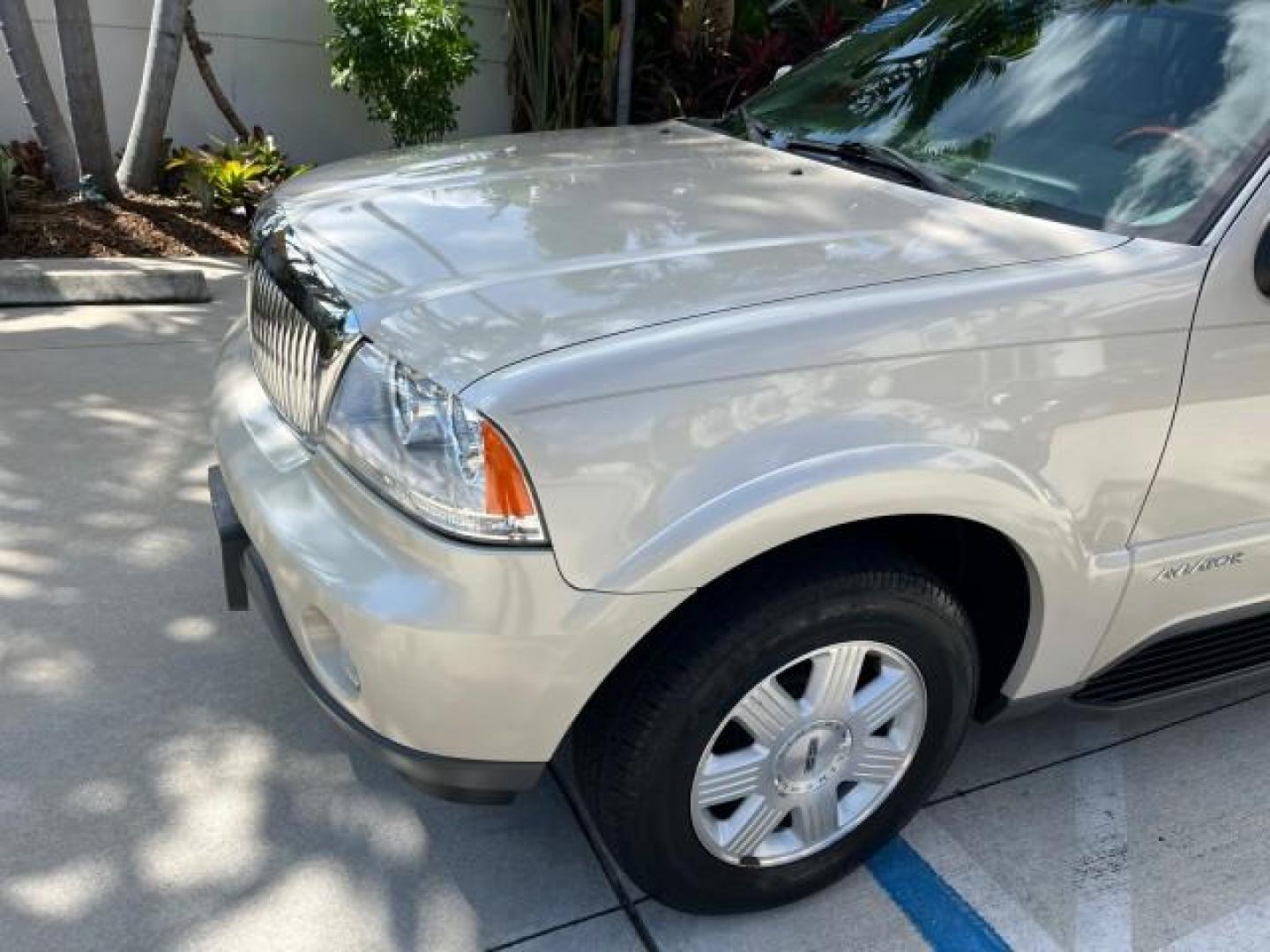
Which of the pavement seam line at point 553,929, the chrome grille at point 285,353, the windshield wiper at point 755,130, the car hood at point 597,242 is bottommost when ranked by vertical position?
the pavement seam line at point 553,929

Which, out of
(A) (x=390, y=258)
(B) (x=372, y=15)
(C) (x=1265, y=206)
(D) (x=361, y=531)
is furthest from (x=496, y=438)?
(B) (x=372, y=15)

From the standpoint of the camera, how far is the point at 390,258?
2.29 m

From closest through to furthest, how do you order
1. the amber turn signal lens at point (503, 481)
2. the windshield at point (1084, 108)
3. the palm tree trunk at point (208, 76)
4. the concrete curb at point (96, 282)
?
the amber turn signal lens at point (503, 481) → the windshield at point (1084, 108) → the concrete curb at point (96, 282) → the palm tree trunk at point (208, 76)

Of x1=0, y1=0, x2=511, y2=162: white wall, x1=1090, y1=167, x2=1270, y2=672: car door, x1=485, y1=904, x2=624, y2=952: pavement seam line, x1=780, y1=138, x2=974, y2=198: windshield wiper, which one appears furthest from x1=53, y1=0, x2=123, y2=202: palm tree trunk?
x1=1090, y1=167, x2=1270, y2=672: car door

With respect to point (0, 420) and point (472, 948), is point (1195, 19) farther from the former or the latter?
point (0, 420)

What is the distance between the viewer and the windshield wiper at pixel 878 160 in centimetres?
262

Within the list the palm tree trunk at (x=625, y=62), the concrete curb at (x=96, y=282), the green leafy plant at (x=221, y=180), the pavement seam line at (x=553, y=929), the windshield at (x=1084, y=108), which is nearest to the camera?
the pavement seam line at (x=553, y=929)

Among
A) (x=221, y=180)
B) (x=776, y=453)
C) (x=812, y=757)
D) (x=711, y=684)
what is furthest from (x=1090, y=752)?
(x=221, y=180)

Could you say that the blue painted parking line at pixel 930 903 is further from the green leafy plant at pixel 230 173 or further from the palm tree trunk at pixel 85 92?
the palm tree trunk at pixel 85 92

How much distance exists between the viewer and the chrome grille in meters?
2.26

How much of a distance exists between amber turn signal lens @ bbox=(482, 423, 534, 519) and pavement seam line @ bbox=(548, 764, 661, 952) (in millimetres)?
825

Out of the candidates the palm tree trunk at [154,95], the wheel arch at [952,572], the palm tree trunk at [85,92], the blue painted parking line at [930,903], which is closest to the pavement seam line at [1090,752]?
the blue painted parking line at [930,903]

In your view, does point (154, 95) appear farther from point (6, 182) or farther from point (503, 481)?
point (503, 481)

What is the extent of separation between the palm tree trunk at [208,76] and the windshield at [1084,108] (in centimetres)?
513
